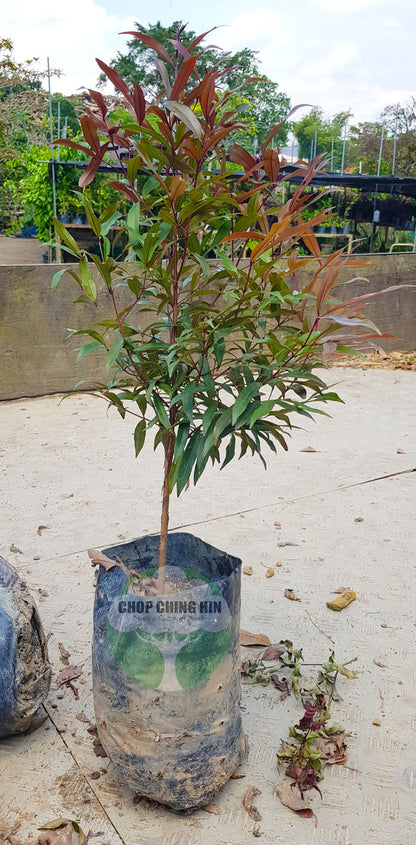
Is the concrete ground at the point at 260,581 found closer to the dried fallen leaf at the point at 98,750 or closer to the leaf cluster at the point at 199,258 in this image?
the dried fallen leaf at the point at 98,750

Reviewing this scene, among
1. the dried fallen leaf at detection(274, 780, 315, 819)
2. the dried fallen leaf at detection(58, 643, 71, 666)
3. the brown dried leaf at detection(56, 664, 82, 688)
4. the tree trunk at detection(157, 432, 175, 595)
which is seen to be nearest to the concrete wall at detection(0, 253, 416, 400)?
the dried fallen leaf at detection(58, 643, 71, 666)

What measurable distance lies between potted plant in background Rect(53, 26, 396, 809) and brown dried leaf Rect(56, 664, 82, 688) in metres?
0.52

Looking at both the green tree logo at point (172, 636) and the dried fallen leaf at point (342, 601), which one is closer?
the green tree logo at point (172, 636)

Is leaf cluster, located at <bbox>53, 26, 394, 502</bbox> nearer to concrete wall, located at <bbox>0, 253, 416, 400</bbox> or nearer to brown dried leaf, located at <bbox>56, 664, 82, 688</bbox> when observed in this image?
brown dried leaf, located at <bbox>56, 664, 82, 688</bbox>

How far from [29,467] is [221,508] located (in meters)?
1.21

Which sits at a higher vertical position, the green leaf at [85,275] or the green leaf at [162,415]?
the green leaf at [85,275]

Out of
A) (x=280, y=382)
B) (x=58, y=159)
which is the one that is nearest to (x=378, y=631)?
(x=280, y=382)

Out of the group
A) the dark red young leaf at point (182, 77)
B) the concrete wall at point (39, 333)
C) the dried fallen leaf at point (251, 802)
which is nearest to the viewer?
the dark red young leaf at point (182, 77)

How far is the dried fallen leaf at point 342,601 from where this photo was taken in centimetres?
267

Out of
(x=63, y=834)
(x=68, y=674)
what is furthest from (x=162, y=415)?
(x=68, y=674)

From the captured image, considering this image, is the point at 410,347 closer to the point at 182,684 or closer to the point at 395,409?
the point at 395,409

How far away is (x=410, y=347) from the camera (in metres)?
7.45

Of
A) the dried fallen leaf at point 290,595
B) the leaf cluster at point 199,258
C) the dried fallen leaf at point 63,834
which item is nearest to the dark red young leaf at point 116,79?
the leaf cluster at point 199,258

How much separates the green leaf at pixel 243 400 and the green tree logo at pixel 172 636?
1.46 feet
